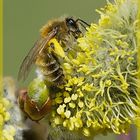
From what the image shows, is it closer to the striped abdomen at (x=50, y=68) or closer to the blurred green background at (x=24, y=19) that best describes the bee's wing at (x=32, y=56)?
the striped abdomen at (x=50, y=68)

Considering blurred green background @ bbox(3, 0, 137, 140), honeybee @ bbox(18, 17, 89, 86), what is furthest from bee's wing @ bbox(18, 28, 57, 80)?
blurred green background @ bbox(3, 0, 137, 140)

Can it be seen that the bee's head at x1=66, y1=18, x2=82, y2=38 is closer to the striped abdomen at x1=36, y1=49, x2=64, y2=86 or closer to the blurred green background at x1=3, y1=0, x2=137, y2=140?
the striped abdomen at x1=36, y1=49, x2=64, y2=86

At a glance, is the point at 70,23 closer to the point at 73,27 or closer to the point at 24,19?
the point at 73,27

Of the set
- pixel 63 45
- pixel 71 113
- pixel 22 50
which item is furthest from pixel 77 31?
pixel 22 50

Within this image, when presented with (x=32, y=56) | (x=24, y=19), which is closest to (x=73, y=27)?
(x=32, y=56)

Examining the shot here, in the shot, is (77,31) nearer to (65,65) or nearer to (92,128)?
(65,65)

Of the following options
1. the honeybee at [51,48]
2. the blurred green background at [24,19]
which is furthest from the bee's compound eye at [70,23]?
the blurred green background at [24,19]

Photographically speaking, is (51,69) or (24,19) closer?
(51,69)
